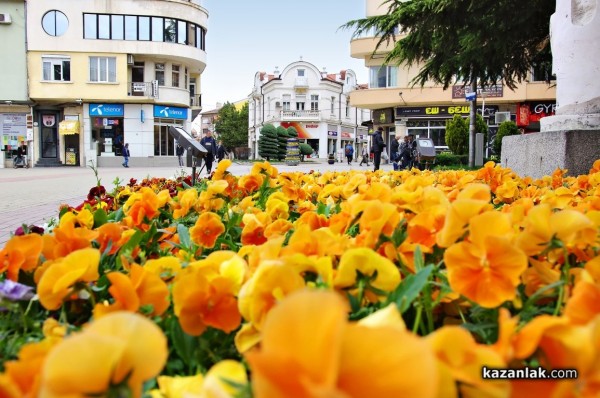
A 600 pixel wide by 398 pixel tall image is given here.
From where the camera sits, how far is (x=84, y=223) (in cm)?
158

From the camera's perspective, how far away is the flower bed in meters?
0.43

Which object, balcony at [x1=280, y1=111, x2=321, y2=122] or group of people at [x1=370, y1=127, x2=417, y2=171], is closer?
group of people at [x1=370, y1=127, x2=417, y2=171]

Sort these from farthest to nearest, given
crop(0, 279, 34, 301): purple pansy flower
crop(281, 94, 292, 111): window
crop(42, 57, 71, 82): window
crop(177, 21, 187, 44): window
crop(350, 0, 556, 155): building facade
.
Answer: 1. crop(281, 94, 292, 111): window
2. crop(177, 21, 187, 44): window
3. crop(42, 57, 71, 82): window
4. crop(350, 0, 556, 155): building facade
5. crop(0, 279, 34, 301): purple pansy flower

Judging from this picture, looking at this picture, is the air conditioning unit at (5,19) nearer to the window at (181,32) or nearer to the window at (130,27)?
the window at (130,27)

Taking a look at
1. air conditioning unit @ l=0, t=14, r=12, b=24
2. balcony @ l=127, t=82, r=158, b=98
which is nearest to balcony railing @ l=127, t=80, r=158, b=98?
balcony @ l=127, t=82, r=158, b=98

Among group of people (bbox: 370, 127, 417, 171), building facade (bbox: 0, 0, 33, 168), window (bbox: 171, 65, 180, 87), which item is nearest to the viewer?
group of people (bbox: 370, 127, 417, 171)

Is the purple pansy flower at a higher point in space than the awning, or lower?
lower

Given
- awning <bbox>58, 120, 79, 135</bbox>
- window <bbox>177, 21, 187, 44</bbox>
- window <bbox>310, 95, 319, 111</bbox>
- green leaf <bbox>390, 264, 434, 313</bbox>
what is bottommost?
green leaf <bbox>390, 264, 434, 313</bbox>

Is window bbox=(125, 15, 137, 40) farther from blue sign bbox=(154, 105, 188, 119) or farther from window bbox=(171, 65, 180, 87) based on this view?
blue sign bbox=(154, 105, 188, 119)

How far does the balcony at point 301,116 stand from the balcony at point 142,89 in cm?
2952

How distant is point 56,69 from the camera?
118 feet

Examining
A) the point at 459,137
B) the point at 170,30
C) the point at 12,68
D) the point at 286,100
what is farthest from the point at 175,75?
the point at 286,100

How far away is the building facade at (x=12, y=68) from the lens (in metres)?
35.2

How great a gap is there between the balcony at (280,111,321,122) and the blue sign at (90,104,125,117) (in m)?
30.5
